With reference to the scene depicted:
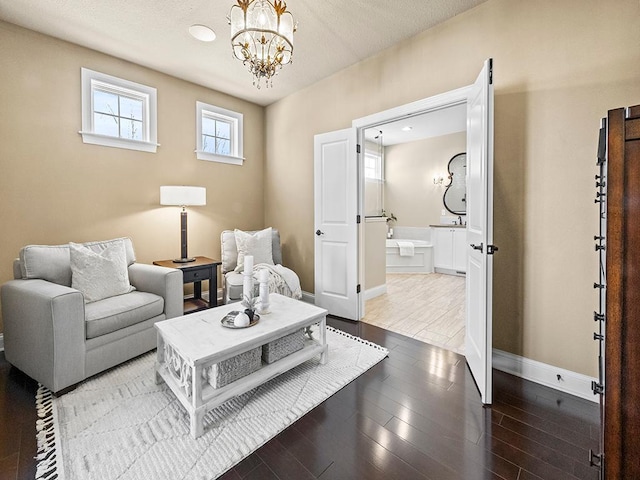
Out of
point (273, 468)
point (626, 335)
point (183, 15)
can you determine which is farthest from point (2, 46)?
point (626, 335)

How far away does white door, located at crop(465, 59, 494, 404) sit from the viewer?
184 cm

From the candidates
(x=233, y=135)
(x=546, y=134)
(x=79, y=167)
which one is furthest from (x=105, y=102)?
(x=546, y=134)

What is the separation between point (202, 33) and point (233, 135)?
64.1 inches

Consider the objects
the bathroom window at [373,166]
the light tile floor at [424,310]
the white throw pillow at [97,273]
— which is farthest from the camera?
the bathroom window at [373,166]

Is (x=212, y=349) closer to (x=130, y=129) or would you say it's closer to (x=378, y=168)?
(x=130, y=129)

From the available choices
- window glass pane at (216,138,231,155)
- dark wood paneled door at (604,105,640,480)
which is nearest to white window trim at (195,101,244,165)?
window glass pane at (216,138,231,155)

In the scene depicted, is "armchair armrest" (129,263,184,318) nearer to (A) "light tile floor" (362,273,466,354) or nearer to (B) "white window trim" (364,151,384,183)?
(A) "light tile floor" (362,273,466,354)

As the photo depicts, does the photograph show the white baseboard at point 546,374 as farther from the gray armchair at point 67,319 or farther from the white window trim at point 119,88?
the white window trim at point 119,88

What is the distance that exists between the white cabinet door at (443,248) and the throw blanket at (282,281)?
3731 millimetres

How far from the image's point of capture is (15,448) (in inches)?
58.0

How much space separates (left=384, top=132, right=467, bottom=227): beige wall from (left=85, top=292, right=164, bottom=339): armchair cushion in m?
5.66

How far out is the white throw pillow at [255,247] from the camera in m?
3.62

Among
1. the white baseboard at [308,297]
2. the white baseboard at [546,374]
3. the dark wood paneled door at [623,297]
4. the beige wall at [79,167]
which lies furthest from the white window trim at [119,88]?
the white baseboard at [546,374]

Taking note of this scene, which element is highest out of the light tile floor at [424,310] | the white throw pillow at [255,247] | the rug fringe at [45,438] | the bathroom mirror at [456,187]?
the bathroom mirror at [456,187]
